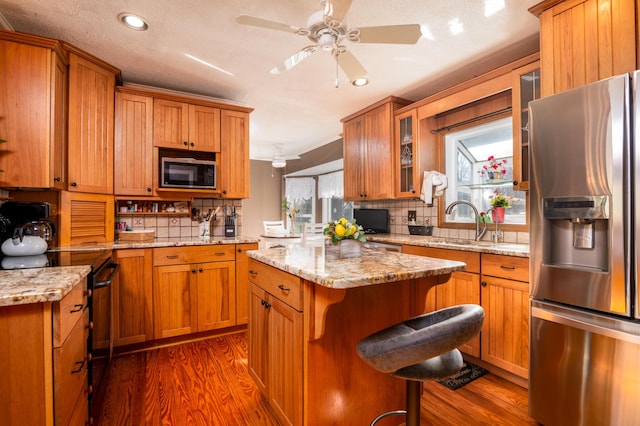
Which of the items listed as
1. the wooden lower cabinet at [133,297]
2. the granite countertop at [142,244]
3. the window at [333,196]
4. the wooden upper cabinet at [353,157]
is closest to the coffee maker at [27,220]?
the granite countertop at [142,244]

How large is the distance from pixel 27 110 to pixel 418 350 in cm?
281

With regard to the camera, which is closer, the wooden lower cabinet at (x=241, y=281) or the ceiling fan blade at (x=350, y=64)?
the ceiling fan blade at (x=350, y=64)

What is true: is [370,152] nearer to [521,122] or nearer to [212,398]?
[521,122]

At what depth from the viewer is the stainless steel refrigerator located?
55.4 inches

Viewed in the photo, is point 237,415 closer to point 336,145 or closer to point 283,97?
point 283,97

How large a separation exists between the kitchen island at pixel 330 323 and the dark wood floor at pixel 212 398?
205mm

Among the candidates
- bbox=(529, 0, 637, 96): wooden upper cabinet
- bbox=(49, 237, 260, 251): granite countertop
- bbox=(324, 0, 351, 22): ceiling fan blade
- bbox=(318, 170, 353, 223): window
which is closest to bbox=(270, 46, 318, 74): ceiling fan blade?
bbox=(324, 0, 351, 22): ceiling fan blade

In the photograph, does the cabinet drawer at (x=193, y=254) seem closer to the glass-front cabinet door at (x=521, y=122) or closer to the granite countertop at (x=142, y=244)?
the granite countertop at (x=142, y=244)

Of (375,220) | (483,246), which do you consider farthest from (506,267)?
(375,220)

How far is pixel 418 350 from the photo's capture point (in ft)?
3.29

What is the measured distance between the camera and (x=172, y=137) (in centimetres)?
318

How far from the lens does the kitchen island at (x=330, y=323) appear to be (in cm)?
133

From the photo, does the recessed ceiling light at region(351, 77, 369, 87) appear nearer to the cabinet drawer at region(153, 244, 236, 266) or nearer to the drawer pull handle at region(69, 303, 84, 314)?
the cabinet drawer at region(153, 244, 236, 266)

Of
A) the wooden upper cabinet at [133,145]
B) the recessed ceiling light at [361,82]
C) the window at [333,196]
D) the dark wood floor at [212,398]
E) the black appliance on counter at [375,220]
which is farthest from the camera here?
the window at [333,196]
